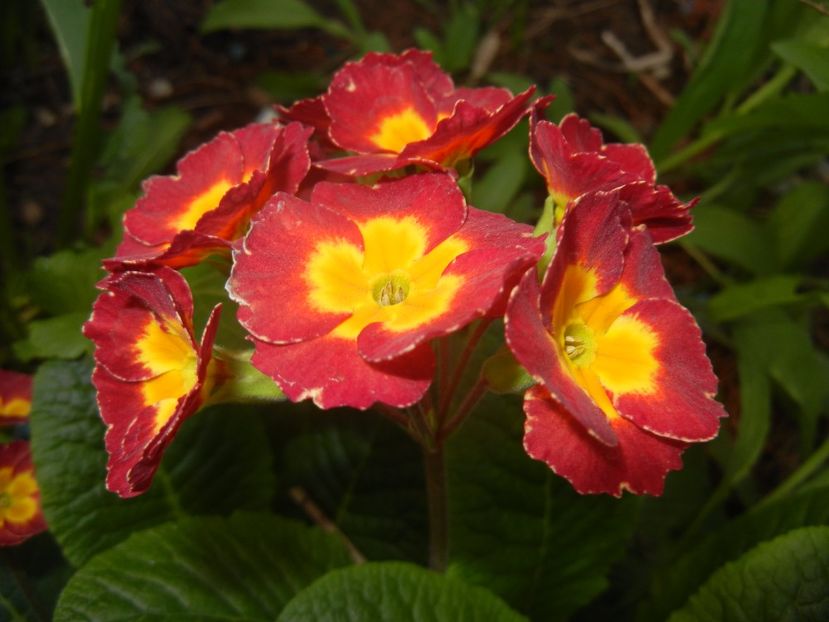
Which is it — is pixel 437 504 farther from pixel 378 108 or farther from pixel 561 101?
pixel 561 101

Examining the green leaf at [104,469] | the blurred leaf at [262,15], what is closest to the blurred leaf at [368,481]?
the green leaf at [104,469]

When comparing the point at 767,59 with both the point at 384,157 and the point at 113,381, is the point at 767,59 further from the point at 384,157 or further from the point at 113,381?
the point at 113,381

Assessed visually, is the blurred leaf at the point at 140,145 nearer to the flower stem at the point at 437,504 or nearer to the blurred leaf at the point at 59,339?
the blurred leaf at the point at 59,339

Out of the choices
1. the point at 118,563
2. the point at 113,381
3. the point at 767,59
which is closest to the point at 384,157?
the point at 113,381

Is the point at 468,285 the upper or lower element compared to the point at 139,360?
upper

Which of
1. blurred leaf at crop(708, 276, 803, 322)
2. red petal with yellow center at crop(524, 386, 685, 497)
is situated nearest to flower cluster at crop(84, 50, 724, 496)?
red petal with yellow center at crop(524, 386, 685, 497)

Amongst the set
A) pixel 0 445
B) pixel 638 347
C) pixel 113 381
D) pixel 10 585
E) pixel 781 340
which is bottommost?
pixel 10 585

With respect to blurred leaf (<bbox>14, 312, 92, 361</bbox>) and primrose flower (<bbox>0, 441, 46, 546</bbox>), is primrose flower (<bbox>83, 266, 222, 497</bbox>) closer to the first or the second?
blurred leaf (<bbox>14, 312, 92, 361</bbox>)

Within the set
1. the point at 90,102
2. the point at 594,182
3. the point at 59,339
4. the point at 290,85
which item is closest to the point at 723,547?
the point at 594,182
